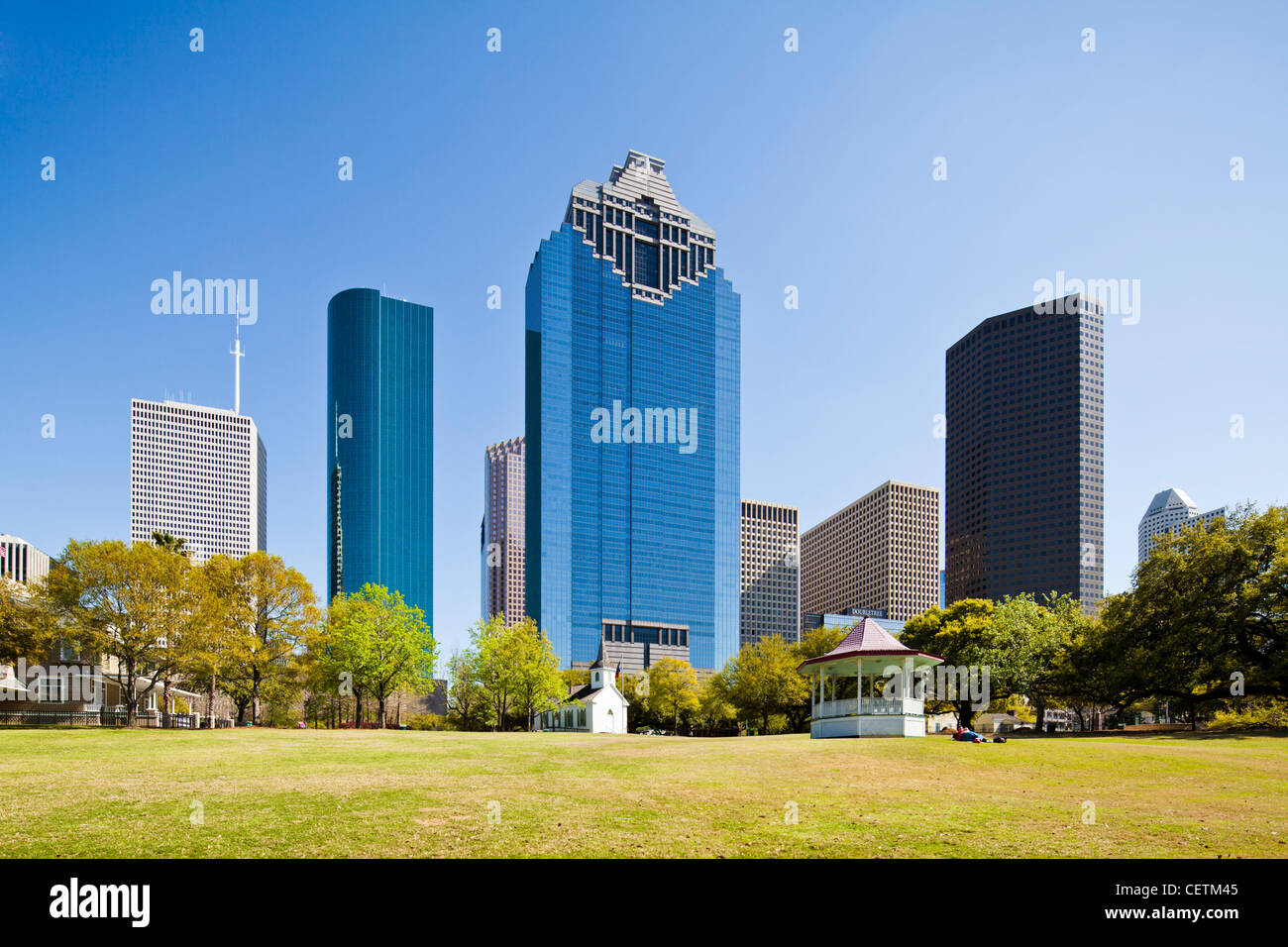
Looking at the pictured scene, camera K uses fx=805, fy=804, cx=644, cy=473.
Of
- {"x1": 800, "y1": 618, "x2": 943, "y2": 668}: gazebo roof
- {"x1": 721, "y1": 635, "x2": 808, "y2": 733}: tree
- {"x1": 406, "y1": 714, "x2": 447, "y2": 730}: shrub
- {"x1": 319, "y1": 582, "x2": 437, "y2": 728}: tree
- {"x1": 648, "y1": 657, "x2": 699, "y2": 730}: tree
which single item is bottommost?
{"x1": 406, "y1": 714, "x2": 447, "y2": 730}: shrub

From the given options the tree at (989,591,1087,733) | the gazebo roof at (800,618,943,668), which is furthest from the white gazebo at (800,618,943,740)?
the tree at (989,591,1087,733)

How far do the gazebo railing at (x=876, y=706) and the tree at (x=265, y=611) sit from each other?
39457 mm

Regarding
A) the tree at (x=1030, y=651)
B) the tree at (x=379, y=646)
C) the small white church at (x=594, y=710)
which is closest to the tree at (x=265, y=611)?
the tree at (x=379, y=646)

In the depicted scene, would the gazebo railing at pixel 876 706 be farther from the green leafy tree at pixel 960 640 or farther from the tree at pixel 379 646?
the tree at pixel 379 646

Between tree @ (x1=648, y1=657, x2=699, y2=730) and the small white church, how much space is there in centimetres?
439

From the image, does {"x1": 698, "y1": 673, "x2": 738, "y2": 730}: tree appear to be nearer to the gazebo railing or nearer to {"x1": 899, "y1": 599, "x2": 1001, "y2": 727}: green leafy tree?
{"x1": 899, "y1": 599, "x2": 1001, "y2": 727}: green leafy tree

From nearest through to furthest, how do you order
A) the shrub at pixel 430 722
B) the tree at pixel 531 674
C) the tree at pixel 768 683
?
the tree at pixel 531 674
the tree at pixel 768 683
the shrub at pixel 430 722

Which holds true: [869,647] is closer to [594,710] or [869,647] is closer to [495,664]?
[495,664]

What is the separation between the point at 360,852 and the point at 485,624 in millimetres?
65720

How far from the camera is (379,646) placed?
64188 mm

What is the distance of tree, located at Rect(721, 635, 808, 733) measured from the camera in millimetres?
76312

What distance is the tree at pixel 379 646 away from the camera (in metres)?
62.8
